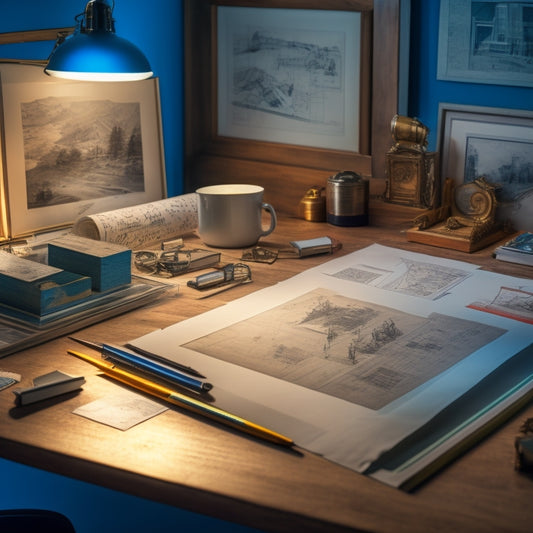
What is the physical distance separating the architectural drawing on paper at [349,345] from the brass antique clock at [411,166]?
18.9 inches

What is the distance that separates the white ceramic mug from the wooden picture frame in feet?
1.03

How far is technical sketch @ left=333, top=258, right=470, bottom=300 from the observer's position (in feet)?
4.38

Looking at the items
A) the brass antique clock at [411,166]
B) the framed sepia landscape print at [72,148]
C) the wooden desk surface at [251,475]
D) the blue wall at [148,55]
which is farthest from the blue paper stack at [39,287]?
the brass antique clock at [411,166]

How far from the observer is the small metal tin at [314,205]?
1.76 metres

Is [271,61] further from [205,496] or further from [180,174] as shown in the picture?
[205,496]

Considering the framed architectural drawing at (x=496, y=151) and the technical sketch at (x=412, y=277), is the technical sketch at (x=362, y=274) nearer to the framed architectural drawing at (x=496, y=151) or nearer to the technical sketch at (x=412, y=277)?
the technical sketch at (x=412, y=277)

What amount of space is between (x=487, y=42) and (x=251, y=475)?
110 centimetres

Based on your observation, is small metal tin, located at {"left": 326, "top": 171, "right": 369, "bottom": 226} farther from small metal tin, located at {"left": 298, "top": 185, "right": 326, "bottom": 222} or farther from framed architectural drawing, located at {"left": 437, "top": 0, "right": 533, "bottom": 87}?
framed architectural drawing, located at {"left": 437, "top": 0, "right": 533, "bottom": 87}

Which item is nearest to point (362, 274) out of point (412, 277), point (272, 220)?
point (412, 277)

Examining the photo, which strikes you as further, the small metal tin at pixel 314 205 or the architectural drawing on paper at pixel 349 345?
the small metal tin at pixel 314 205

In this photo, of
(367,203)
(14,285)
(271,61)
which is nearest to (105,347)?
(14,285)

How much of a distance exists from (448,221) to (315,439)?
84cm

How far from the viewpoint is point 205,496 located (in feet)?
2.59

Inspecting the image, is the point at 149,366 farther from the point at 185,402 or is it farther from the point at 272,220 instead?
the point at 272,220
